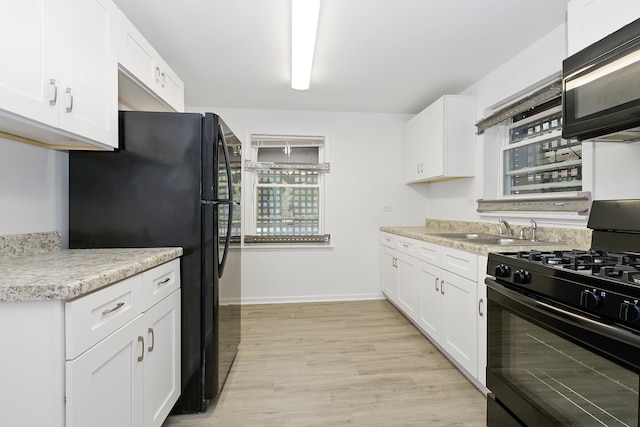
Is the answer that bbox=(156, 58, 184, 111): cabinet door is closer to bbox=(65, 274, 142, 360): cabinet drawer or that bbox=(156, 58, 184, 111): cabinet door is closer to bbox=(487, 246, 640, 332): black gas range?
bbox=(65, 274, 142, 360): cabinet drawer

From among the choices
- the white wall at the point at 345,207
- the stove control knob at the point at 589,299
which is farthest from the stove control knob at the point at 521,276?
the white wall at the point at 345,207

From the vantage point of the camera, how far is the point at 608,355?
1022 mm

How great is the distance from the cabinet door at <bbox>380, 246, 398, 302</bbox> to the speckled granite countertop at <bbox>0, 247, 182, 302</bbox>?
2.42m

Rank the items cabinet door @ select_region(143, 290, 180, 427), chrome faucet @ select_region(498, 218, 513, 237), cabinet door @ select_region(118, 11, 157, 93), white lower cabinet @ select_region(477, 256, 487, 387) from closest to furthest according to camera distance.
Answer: cabinet door @ select_region(143, 290, 180, 427), cabinet door @ select_region(118, 11, 157, 93), white lower cabinet @ select_region(477, 256, 487, 387), chrome faucet @ select_region(498, 218, 513, 237)

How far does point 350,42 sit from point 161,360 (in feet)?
7.65

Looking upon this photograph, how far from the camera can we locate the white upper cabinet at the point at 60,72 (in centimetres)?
111

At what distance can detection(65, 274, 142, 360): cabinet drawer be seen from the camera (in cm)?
99

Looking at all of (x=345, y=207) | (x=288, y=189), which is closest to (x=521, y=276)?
(x=345, y=207)

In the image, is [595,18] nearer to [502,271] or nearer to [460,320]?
[502,271]

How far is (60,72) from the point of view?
1.31 meters

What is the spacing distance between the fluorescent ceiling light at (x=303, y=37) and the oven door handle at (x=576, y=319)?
1.74 m

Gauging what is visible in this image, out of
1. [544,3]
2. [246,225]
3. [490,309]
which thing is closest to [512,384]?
[490,309]

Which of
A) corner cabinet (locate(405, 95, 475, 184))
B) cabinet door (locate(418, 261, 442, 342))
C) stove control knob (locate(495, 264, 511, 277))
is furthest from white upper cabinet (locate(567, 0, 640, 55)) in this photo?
cabinet door (locate(418, 261, 442, 342))

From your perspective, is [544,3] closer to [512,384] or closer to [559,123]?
[559,123]
